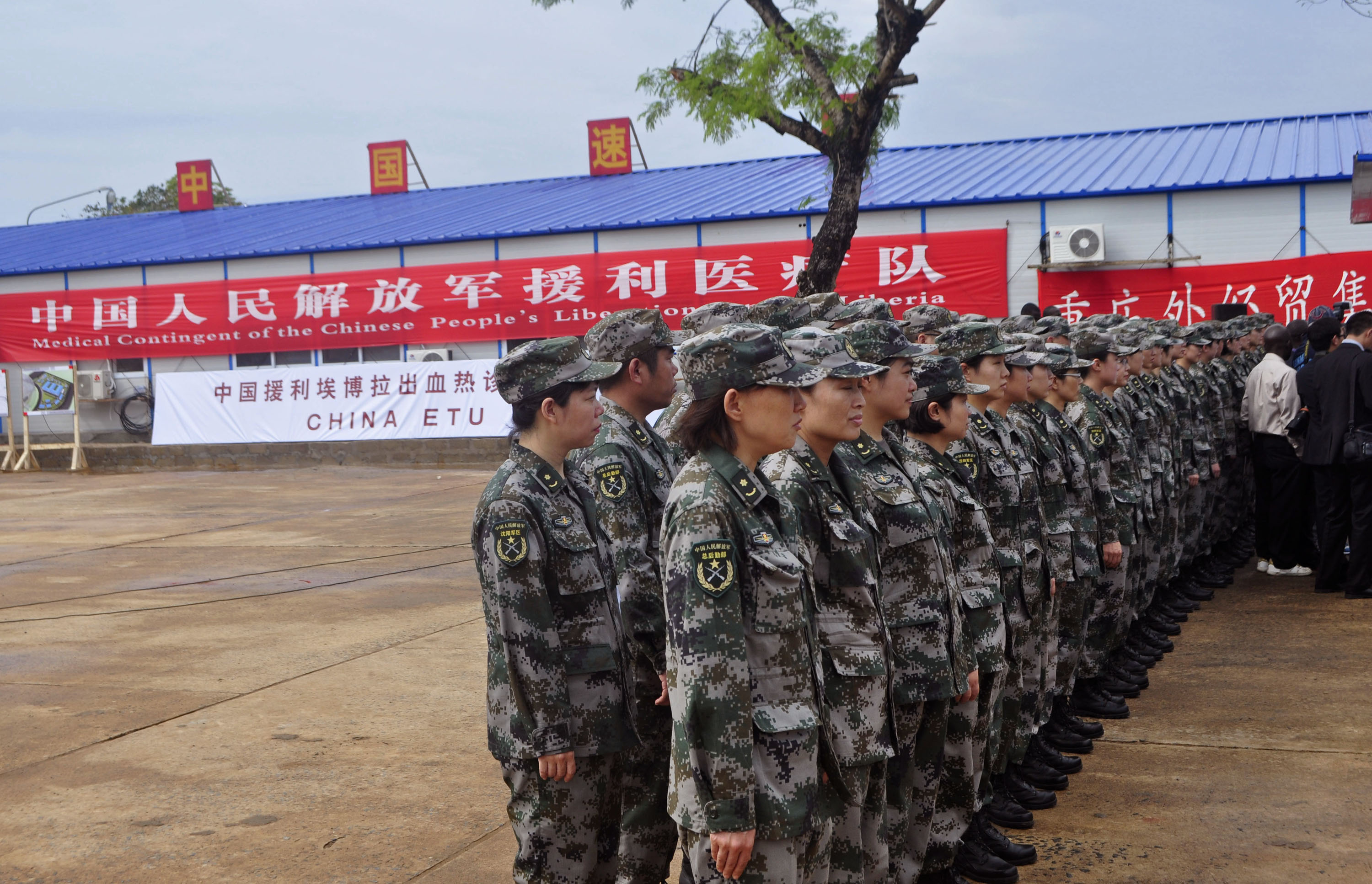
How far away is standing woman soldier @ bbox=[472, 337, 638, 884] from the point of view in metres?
3.01

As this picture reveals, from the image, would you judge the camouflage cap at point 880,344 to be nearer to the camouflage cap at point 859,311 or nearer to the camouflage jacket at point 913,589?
the camouflage jacket at point 913,589

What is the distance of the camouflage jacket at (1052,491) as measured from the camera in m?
5.07

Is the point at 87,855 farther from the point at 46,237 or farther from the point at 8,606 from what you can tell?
the point at 46,237

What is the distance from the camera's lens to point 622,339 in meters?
3.80

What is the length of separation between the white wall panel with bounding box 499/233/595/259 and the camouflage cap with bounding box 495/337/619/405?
679 inches

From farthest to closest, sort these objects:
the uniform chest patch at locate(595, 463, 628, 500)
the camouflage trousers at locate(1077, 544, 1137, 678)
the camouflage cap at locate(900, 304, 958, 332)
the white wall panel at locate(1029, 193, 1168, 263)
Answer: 1. the white wall panel at locate(1029, 193, 1168, 263)
2. the camouflage trousers at locate(1077, 544, 1137, 678)
3. the camouflage cap at locate(900, 304, 958, 332)
4. the uniform chest patch at locate(595, 463, 628, 500)

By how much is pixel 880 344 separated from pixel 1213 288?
15087 mm

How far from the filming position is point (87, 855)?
161 inches

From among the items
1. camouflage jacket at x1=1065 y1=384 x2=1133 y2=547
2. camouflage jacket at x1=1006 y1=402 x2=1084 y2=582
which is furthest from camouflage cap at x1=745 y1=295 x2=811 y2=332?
camouflage jacket at x1=1065 y1=384 x2=1133 y2=547

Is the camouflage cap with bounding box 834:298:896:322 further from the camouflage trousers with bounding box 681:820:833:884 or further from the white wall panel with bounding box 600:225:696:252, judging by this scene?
the white wall panel with bounding box 600:225:696:252

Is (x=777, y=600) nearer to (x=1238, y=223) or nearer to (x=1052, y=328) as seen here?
(x=1052, y=328)

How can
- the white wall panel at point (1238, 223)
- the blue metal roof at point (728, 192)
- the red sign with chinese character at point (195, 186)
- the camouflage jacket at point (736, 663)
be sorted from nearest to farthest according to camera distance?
the camouflage jacket at point (736, 663), the white wall panel at point (1238, 223), the blue metal roof at point (728, 192), the red sign with chinese character at point (195, 186)

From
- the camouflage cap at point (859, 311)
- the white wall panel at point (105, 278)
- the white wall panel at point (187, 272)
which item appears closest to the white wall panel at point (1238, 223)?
the camouflage cap at point (859, 311)

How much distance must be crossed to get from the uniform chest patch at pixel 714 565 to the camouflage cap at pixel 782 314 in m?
2.74
